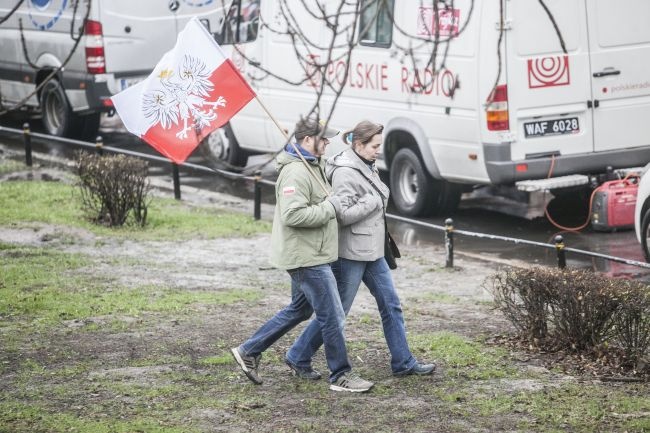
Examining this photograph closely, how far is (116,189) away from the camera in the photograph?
13.2 m

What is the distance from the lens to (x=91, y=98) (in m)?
18.4

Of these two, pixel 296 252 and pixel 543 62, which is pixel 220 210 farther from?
pixel 296 252

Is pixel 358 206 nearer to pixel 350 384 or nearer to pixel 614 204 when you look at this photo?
pixel 350 384

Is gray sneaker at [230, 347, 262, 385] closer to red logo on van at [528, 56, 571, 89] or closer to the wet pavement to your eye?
the wet pavement

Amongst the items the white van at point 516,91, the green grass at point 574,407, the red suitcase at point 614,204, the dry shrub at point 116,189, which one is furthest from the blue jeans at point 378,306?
the dry shrub at point 116,189

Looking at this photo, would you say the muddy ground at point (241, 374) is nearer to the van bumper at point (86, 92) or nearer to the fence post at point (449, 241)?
the fence post at point (449, 241)

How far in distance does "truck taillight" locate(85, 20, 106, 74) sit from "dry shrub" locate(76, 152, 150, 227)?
15.9 feet

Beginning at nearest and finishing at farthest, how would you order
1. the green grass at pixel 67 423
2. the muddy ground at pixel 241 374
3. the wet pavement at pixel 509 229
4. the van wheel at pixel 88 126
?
1. the green grass at pixel 67 423
2. the muddy ground at pixel 241 374
3. the wet pavement at pixel 509 229
4. the van wheel at pixel 88 126

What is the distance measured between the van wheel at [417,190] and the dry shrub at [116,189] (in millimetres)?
2932

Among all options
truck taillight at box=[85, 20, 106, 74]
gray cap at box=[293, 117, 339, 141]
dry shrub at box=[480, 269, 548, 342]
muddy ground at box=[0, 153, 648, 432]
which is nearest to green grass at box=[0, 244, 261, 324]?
muddy ground at box=[0, 153, 648, 432]

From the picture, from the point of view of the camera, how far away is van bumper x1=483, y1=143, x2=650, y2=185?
12.7 meters

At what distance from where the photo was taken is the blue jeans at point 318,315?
7242 mm

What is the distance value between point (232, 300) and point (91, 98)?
917cm

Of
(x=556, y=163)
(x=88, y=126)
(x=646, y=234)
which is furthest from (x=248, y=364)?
(x=88, y=126)
